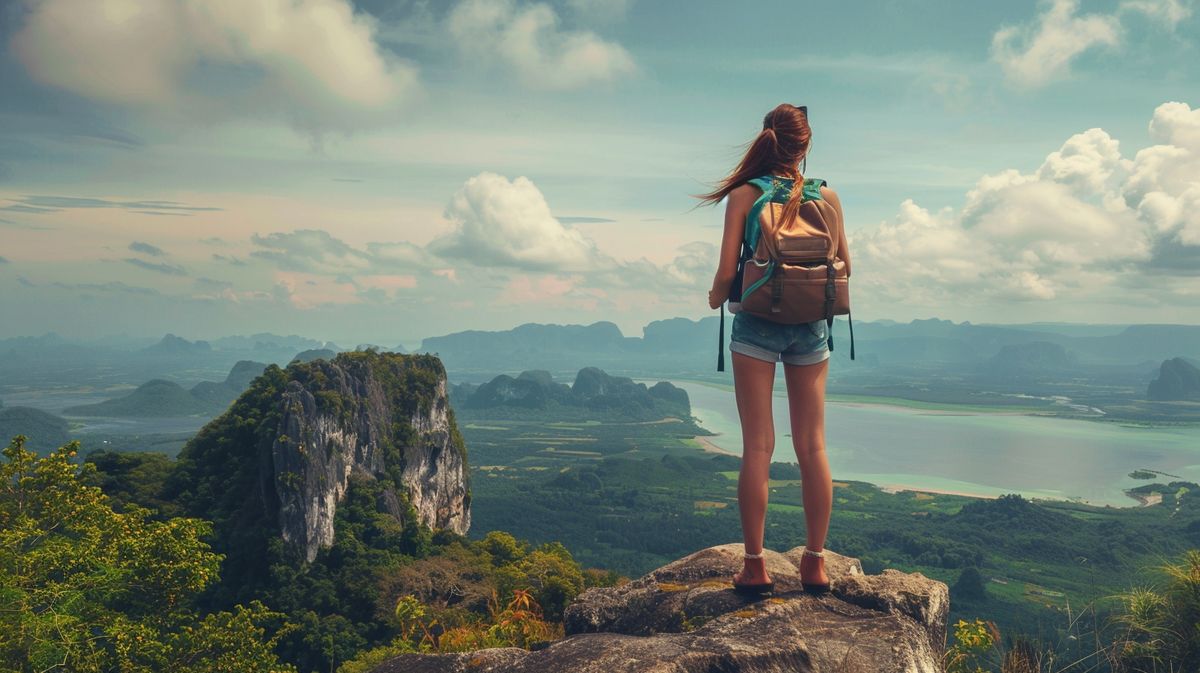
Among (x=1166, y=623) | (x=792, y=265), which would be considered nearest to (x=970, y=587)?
(x=1166, y=623)

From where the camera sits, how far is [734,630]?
4188 millimetres

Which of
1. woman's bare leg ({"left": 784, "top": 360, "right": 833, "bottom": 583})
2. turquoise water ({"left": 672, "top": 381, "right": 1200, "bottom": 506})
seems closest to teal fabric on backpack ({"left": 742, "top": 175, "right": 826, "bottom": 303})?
woman's bare leg ({"left": 784, "top": 360, "right": 833, "bottom": 583})

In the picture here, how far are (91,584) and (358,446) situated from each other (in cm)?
4727

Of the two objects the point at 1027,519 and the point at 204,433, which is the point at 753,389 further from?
the point at 1027,519

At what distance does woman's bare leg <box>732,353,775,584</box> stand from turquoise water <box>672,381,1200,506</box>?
102305 mm

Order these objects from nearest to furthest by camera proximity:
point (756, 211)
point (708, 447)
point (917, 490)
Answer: point (756, 211) → point (917, 490) → point (708, 447)

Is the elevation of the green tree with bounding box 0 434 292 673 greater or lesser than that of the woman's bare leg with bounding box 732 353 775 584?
lesser

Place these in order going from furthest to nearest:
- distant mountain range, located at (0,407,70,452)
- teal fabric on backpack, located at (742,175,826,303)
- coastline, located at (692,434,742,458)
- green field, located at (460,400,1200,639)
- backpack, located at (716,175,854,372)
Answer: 1. distant mountain range, located at (0,407,70,452)
2. coastline, located at (692,434,742,458)
3. green field, located at (460,400,1200,639)
4. teal fabric on backpack, located at (742,175,826,303)
5. backpack, located at (716,175,854,372)

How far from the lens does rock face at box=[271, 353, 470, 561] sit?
4847 centimetres

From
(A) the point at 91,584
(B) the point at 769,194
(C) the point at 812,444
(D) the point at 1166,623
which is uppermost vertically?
(B) the point at 769,194

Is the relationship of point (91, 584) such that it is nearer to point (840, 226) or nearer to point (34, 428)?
point (840, 226)

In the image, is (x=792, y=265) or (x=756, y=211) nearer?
(x=792, y=265)

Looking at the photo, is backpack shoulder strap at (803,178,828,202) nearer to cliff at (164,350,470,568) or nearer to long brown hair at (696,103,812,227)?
long brown hair at (696,103,812,227)

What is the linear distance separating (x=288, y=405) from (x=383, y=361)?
55.3 feet
